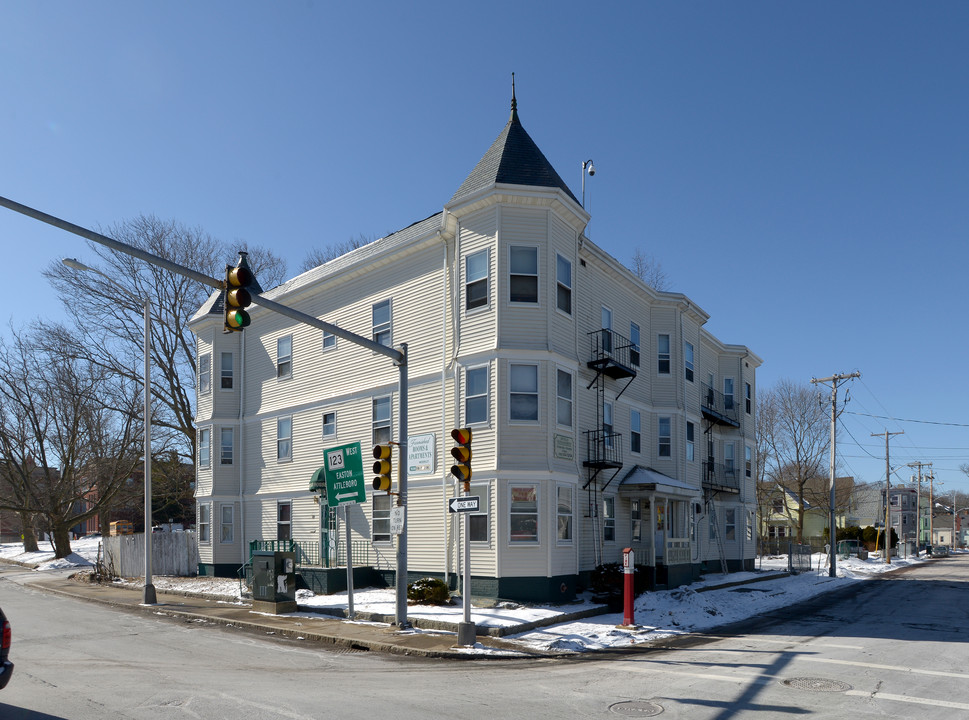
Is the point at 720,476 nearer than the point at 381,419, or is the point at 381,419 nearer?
the point at 381,419

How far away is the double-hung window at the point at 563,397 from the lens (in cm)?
1978

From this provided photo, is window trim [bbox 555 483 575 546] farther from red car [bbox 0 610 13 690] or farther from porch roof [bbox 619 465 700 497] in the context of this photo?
red car [bbox 0 610 13 690]

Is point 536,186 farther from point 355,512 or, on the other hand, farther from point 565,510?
point 355,512

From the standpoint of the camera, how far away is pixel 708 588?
24422mm

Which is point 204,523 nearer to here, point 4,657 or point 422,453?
point 422,453

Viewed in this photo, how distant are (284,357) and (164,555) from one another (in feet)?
33.4

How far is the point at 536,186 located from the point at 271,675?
1299 cm

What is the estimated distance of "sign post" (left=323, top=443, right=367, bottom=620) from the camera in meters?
17.5

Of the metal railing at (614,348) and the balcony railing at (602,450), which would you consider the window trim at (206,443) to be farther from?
the metal railing at (614,348)

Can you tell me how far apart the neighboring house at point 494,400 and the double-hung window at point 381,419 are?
6 cm

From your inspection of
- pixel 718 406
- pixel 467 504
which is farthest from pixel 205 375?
pixel 718 406

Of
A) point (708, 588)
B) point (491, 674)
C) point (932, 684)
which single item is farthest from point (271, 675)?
point (708, 588)

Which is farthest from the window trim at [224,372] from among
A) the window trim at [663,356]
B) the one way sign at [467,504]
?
the one way sign at [467,504]

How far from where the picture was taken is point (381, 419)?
2278 centimetres
